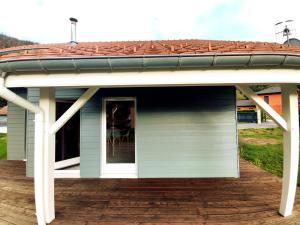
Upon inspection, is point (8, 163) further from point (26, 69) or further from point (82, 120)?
point (26, 69)

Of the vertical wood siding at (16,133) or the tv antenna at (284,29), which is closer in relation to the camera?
the tv antenna at (284,29)

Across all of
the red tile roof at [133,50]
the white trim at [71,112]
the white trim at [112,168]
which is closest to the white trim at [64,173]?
the white trim at [112,168]

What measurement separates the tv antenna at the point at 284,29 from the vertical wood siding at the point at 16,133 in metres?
9.30

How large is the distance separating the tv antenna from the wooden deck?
5087mm

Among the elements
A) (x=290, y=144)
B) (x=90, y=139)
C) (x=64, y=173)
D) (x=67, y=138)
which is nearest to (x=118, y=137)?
(x=90, y=139)

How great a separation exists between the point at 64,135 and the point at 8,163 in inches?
119

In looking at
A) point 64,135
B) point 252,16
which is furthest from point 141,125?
point 252,16

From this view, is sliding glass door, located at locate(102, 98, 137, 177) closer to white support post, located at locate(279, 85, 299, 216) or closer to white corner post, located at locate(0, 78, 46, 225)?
white corner post, located at locate(0, 78, 46, 225)

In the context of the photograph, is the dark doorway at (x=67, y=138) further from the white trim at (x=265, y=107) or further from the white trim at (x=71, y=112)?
the white trim at (x=265, y=107)

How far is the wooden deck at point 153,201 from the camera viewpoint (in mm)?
3041

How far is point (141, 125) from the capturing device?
5.11 m

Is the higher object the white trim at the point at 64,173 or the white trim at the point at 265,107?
the white trim at the point at 265,107

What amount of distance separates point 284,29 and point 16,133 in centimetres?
1020

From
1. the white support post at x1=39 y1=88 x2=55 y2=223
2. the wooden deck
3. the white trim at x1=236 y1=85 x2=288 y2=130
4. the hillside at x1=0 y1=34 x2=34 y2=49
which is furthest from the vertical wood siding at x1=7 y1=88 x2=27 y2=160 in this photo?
the hillside at x1=0 y1=34 x2=34 y2=49
